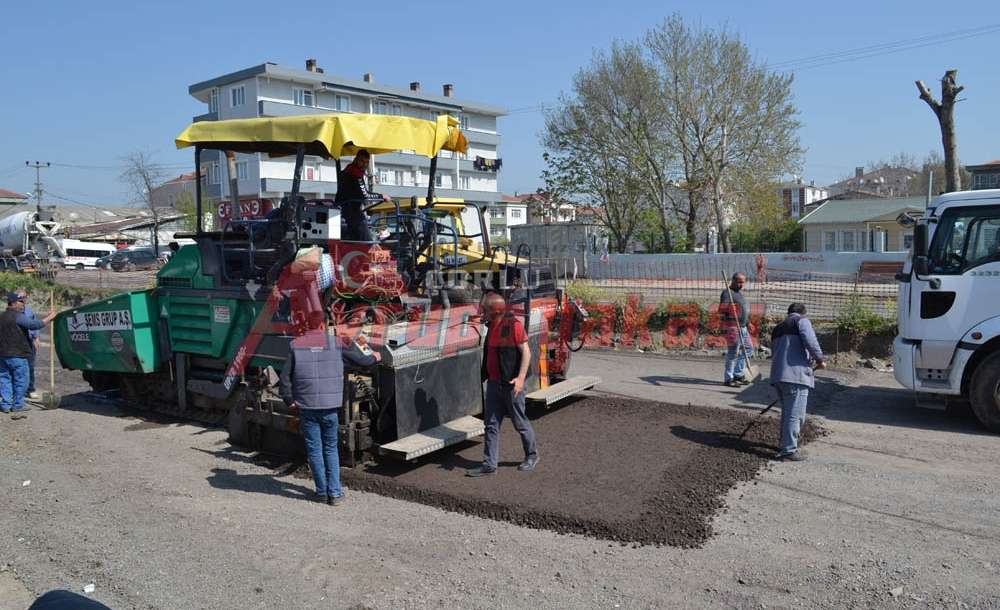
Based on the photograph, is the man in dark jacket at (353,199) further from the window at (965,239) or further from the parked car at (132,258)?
the parked car at (132,258)

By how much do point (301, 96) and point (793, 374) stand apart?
1927 inches

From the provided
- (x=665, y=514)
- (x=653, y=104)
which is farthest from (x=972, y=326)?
(x=653, y=104)

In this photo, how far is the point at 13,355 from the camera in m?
10.0

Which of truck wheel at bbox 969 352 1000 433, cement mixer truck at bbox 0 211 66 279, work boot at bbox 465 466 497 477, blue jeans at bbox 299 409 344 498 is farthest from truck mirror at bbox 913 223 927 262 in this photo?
cement mixer truck at bbox 0 211 66 279

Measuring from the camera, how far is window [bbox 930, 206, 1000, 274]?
27.0 ft

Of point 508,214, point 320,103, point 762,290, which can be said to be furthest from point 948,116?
point 508,214

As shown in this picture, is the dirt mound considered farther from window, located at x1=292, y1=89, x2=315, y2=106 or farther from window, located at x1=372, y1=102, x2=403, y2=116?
window, located at x1=372, y1=102, x2=403, y2=116

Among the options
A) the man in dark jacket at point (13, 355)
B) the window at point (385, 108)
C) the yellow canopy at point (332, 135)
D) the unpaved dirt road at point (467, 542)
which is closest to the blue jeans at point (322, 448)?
the unpaved dirt road at point (467, 542)

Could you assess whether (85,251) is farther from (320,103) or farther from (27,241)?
(27,241)

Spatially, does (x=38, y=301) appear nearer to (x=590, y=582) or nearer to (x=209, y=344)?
(x=209, y=344)

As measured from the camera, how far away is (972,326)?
27.3ft

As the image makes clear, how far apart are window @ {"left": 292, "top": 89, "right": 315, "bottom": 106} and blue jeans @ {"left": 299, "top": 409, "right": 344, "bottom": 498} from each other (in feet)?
158

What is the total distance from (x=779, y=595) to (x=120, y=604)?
159 inches

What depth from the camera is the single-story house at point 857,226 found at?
133ft
